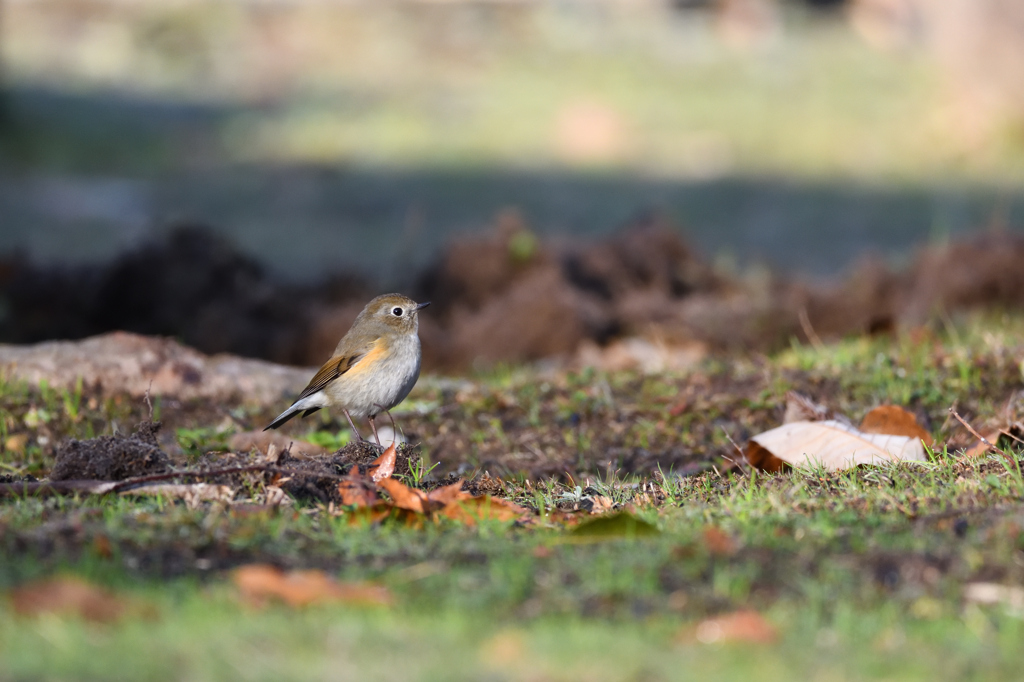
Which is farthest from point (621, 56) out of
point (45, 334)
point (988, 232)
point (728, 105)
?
point (45, 334)

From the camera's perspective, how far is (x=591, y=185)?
54.0ft

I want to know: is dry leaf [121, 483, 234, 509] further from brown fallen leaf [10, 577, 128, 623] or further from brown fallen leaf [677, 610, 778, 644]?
brown fallen leaf [677, 610, 778, 644]

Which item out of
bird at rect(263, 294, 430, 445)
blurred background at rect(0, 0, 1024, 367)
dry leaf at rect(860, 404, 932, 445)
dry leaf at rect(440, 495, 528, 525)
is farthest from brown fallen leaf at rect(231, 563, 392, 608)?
blurred background at rect(0, 0, 1024, 367)

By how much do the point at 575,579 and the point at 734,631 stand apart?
0.52 metres

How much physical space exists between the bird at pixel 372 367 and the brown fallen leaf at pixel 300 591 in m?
2.26

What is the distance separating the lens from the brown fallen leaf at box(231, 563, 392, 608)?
2951mm

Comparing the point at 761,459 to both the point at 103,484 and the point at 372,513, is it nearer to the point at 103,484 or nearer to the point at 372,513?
the point at 372,513

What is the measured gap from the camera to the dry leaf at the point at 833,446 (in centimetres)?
479

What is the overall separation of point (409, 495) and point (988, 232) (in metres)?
7.74

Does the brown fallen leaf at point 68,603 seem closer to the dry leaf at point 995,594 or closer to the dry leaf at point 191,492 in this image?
the dry leaf at point 191,492

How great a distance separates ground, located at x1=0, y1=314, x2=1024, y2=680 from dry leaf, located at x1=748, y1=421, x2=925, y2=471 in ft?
0.84

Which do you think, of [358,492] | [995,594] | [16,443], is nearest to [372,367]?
[358,492]

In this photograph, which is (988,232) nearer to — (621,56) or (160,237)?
(160,237)

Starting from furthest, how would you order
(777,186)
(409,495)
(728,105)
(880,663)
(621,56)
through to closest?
(621,56)
(728,105)
(777,186)
(409,495)
(880,663)
